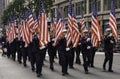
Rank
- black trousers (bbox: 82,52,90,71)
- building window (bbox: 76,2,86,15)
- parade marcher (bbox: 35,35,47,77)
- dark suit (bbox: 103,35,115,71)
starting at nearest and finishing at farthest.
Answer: parade marcher (bbox: 35,35,47,77) → black trousers (bbox: 82,52,90,71) → dark suit (bbox: 103,35,115,71) → building window (bbox: 76,2,86,15)

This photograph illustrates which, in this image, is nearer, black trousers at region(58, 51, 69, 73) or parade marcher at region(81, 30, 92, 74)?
black trousers at region(58, 51, 69, 73)

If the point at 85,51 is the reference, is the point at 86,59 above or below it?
below

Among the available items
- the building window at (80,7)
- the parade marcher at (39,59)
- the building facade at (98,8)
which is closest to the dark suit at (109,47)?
the parade marcher at (39,59)

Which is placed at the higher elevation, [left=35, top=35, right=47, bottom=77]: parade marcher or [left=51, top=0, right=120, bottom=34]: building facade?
[left=51, top=0, right=120, bottom=34]: building facade

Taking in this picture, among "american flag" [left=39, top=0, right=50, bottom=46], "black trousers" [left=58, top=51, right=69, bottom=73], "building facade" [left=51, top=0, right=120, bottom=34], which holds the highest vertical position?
"building facade" [left=51, top=0, right=120, bottom=34]

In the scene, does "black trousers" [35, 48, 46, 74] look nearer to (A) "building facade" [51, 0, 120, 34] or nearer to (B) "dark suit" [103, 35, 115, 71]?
(B) "dark suit" [103, 35, 115, 71]

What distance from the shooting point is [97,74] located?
15258 millimetres

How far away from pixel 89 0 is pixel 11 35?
29986 millimetres

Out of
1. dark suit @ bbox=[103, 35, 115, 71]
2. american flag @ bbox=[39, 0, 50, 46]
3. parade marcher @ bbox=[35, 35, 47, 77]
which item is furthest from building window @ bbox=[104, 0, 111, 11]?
parade marcher @ bbox=[35, 35, 47, 77]

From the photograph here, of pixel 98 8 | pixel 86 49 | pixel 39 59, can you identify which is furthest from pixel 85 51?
pixel 98 8

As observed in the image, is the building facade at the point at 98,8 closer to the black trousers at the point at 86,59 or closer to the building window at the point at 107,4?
the building window at the point at 107,4

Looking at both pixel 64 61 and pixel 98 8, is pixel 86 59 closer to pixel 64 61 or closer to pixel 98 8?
pixel 64 61

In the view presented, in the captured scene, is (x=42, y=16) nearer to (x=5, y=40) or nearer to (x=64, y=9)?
(x=5, y=40)

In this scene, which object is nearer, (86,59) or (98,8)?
(86,59)
